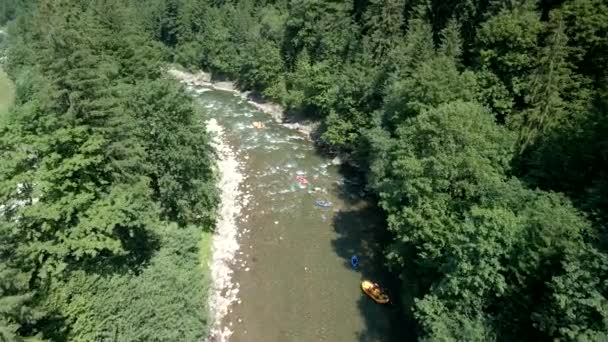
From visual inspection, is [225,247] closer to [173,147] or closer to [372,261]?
[173,147]

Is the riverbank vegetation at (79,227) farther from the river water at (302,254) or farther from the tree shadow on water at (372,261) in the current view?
the tree shadow on water at (372,261)

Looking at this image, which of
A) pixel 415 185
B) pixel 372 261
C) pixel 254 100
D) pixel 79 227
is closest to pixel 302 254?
pixel 372 261

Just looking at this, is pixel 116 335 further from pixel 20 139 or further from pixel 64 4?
pixel 64 4

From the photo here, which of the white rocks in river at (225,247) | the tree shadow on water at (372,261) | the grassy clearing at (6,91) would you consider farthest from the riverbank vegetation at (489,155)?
the grassy clearing at (6,91)

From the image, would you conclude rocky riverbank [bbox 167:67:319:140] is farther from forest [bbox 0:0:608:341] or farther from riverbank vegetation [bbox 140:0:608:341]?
forest [bbox 0:0:608:341]

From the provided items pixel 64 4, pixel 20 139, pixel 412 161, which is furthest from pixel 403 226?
pixel 64 4
